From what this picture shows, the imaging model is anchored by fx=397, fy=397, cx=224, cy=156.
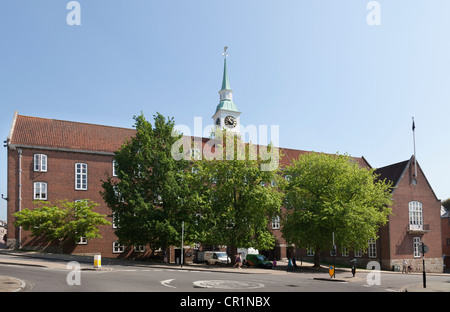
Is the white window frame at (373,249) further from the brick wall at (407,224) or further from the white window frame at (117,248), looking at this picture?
the white window frame at (117,248)

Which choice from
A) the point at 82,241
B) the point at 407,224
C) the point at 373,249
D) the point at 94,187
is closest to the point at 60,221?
the point at 82,241

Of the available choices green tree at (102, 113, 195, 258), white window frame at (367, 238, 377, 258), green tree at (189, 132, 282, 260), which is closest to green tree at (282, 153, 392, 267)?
green tree at (189, 132, 282, 260)

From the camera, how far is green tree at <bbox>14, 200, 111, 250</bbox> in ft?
122

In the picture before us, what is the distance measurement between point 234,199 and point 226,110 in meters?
36.6

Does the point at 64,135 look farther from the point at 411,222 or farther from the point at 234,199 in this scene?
the point at 411,222

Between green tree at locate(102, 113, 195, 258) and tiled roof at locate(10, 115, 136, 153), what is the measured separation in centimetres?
771

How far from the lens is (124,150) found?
37562 mm

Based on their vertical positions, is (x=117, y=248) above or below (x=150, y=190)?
below

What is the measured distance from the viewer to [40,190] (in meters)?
42.9
